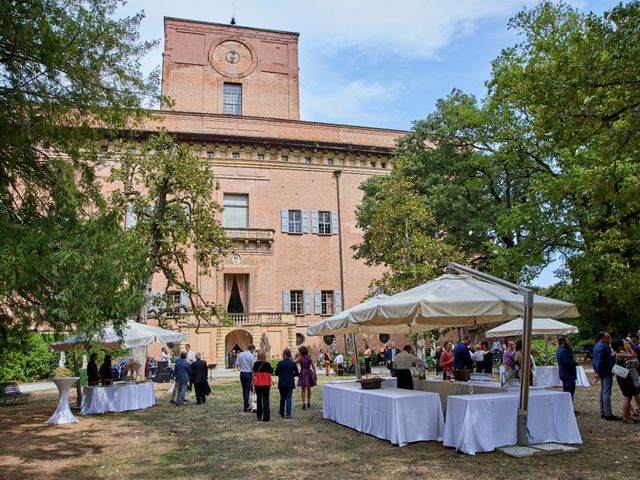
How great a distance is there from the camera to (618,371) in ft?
32.7

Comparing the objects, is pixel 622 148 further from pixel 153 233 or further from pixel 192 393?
pixel 153 233

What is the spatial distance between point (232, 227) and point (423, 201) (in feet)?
50.2

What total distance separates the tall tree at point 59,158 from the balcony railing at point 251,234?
25252mm

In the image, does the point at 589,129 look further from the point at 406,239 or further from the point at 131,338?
the point at 406,239

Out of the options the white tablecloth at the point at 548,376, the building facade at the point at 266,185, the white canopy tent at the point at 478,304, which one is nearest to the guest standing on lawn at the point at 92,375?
the white canopy tent at the point at 478,304

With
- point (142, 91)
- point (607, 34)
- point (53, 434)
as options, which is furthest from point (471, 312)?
point (53, 434)

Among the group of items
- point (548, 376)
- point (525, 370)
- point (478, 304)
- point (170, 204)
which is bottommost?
point (548, 376)

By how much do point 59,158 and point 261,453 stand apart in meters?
5.96

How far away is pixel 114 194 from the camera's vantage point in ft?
68.8

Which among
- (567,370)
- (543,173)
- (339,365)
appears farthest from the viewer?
(339,365)

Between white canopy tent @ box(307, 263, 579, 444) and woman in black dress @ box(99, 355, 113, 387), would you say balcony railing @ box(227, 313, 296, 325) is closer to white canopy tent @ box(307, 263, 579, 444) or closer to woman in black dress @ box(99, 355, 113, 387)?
woman in black dress @ box(99, 355, 113, 387)

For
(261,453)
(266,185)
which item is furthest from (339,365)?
(261,453)

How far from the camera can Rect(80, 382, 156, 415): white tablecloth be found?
14.3m

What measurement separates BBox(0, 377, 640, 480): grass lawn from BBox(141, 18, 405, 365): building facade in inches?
848
